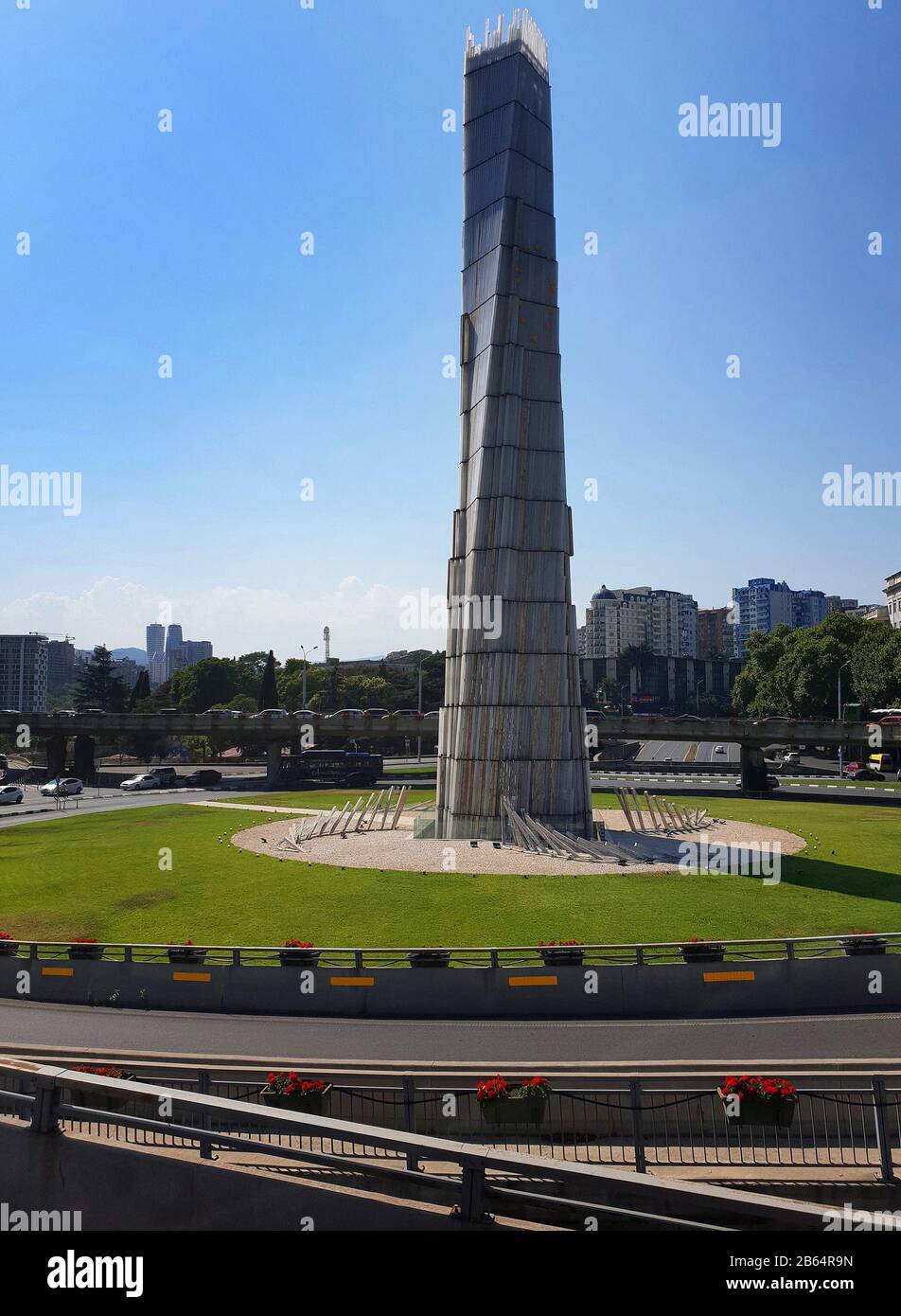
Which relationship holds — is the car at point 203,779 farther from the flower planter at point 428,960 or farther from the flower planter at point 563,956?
the flower planter at point 563,956

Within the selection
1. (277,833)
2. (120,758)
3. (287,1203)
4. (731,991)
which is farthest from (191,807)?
(120,758)

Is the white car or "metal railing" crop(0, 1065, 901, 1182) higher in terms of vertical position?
"metal railing" crop(0, 1065, 901, 1182)

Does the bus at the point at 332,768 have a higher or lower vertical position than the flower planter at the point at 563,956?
lower

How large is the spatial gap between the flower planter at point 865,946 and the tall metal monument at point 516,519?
22.6 metres

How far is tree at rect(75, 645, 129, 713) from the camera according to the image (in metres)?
142

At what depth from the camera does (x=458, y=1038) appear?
20.4 metres

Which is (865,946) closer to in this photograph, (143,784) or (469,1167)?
(469,1167)

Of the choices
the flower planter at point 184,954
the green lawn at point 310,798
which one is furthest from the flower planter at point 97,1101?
the green lawn at point 310,798

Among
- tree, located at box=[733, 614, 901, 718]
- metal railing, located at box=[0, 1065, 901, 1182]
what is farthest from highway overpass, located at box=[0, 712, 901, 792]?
metal railing, located at box=[0, 1065, 901, 1182]

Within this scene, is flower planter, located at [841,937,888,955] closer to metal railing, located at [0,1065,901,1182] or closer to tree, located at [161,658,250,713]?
metal railing, located at [0,1065,901,1182]

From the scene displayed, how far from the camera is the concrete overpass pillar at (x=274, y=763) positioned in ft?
285

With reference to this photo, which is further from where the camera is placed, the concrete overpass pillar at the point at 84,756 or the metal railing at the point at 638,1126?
the concrete overpass pillar at the point at 84,756

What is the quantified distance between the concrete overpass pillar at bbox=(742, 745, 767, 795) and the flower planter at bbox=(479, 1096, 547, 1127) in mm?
68240

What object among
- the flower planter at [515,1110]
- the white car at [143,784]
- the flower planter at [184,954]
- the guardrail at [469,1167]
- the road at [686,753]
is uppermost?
the guardrail at [469,1167]
